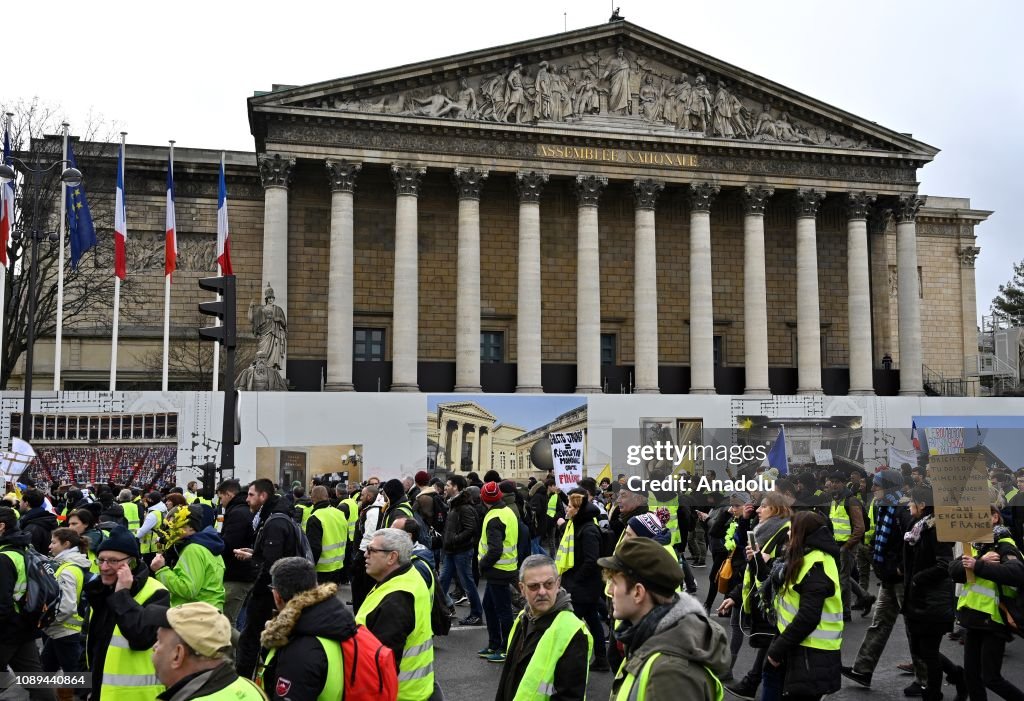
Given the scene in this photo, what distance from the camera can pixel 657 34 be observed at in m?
33.8

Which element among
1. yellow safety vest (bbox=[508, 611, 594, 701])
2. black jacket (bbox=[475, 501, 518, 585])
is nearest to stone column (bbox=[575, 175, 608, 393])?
black jacket (bbox=[475, 501, 518, 585])

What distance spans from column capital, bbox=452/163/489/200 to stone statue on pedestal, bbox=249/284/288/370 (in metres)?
7.26

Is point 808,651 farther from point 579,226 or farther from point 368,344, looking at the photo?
point 368,344

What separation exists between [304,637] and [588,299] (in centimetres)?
2809

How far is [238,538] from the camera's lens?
9156 mm

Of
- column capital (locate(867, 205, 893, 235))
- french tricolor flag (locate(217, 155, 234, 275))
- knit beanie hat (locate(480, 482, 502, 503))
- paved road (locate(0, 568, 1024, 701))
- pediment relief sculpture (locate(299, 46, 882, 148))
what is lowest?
paved road (locate(0, 568, 1024, 701))

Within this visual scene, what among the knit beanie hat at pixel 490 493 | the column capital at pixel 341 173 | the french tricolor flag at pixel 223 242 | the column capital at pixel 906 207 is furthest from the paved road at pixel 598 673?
the column capital at pixel 906 207

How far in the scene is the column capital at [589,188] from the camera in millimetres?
32500

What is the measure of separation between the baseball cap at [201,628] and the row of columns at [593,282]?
26.7 meters

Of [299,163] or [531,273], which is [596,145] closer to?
[531,273]

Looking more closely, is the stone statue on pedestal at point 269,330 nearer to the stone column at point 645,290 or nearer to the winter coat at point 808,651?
the stone column at point 645,290

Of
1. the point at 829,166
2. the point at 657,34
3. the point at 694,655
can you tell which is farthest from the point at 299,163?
the point at 694,655

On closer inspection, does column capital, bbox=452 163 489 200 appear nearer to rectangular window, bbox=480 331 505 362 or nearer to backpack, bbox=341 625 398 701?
rectangular window, bbox=480 331 505 362

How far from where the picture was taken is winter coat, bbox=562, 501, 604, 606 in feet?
30.4
